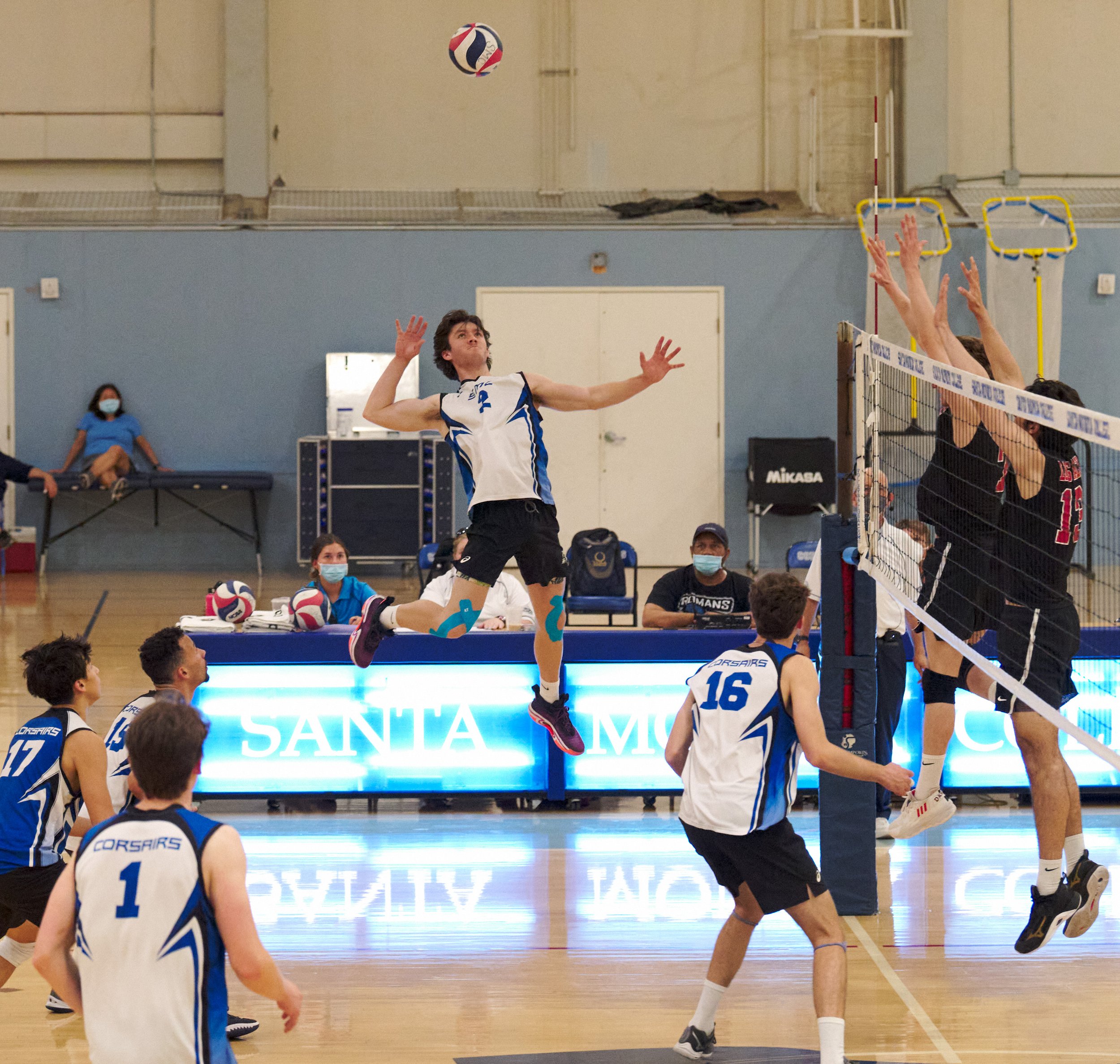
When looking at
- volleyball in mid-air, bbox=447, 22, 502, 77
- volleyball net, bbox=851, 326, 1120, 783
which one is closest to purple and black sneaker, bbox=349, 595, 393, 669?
volleyball net, bbox=851, 326, 1120, 783

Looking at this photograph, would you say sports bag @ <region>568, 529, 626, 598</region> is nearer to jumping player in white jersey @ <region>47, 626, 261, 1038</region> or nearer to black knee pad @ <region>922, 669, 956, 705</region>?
black knee pad @ <region>922, 669, 956, 705</region>

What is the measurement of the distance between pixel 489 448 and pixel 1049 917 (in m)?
3.09

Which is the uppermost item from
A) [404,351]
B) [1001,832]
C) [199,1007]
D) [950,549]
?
[404,351]

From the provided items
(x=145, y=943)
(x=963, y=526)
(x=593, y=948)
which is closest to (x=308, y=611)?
(x=593, y=948)

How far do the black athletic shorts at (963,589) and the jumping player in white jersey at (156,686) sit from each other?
10.1 ft

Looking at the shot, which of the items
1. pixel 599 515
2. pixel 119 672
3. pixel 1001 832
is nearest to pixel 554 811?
pixel 1001 832

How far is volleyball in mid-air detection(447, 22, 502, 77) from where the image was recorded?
9.94 meters

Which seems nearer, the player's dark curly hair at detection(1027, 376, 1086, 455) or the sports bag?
the player's dark curly hair at detection(1027, 376, 1086, 455)

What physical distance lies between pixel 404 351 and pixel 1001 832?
4250 millimetres

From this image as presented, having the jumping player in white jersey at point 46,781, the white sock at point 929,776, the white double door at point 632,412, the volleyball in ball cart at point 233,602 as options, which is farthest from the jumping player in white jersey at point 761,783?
the white double door at point 632,412

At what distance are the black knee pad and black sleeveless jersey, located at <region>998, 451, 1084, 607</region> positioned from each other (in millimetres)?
892

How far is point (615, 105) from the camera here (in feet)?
56.6

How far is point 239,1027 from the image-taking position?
500 cm

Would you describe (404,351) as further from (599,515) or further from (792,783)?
(599,515)
